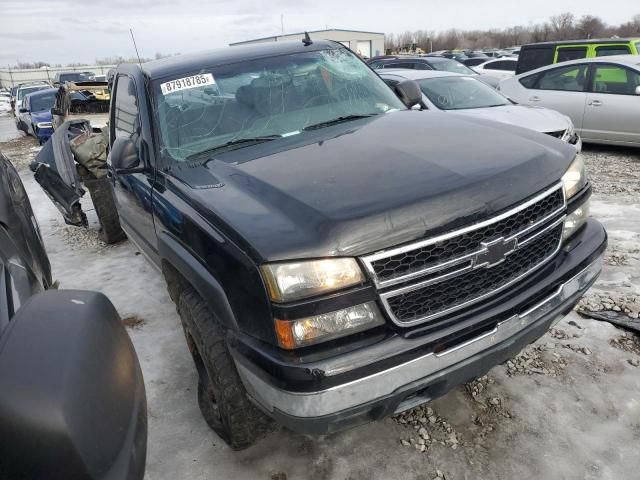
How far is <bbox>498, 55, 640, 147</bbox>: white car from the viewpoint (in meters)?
7.49

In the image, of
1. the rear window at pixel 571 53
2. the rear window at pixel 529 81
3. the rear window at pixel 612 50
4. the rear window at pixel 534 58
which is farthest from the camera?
the rear window at pixel 534 58

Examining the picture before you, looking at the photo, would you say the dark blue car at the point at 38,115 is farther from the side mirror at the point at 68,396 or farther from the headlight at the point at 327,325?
the side mirror at the point at 68,396

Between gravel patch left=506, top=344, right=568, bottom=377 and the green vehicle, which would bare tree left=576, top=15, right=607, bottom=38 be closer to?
the green vehicle

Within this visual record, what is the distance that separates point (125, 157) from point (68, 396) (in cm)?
220

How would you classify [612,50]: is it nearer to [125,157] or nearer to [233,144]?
[233,144]

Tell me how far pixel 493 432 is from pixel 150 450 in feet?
5.79

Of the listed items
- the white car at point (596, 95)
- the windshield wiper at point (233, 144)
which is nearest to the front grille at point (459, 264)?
the windshield wiper at point (233, 144)

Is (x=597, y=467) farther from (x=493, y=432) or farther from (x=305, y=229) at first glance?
(x=305, y=229)

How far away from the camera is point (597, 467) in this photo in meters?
→ 2.17

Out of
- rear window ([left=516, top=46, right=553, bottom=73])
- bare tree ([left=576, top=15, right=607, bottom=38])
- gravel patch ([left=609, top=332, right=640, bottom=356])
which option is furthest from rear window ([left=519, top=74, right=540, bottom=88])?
bare tree ([left=576, top=15, right=607, bottom=38])

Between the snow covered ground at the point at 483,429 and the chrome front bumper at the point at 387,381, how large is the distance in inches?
24.3

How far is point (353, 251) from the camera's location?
1.67 m

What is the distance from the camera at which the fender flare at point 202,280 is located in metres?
1.95

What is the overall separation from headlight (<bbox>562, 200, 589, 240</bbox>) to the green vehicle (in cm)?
1004
